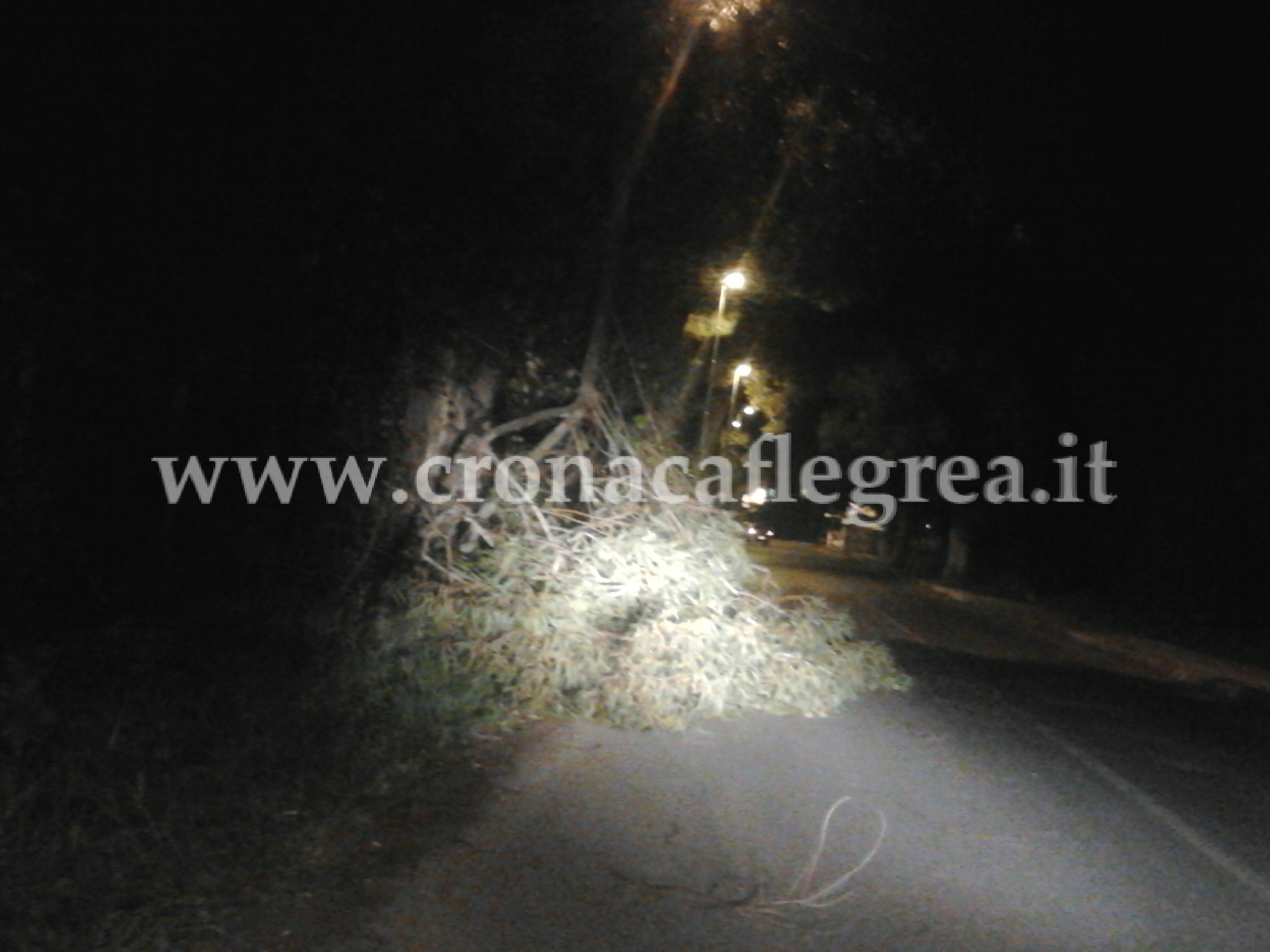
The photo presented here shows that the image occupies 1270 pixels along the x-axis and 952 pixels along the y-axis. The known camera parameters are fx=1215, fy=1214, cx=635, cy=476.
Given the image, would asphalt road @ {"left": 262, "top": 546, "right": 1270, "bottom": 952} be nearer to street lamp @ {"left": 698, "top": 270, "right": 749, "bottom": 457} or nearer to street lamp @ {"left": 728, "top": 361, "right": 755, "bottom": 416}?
street lamp @ {"left": 698, "top": 270, "right": 749, "bottom": 457}

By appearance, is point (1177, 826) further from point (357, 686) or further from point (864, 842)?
point (357, 686)

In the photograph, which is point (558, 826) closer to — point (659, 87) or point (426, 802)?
point (426, 802)

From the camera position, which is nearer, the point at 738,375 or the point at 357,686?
the point at 357,686

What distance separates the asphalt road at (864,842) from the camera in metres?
5.98

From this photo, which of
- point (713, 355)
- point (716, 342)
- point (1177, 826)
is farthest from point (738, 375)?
point (1177, 826)

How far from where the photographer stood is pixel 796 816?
26.0 ft

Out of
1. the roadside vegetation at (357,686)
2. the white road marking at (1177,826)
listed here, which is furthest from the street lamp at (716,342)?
the white road marking at (1177,826)

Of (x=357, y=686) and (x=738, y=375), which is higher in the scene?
(x=738, y=375)

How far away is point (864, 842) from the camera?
7.43m

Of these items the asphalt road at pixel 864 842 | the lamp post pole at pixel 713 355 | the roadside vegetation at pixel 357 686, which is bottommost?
the asphalt road at pixel 864 842

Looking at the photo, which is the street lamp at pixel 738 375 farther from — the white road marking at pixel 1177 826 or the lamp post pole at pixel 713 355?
the white road marking at pixel 1177 826

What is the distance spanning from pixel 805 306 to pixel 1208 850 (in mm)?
21107

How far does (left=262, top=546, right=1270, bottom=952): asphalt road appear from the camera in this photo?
19.6 feet

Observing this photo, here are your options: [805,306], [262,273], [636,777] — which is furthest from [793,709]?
[805,306]
